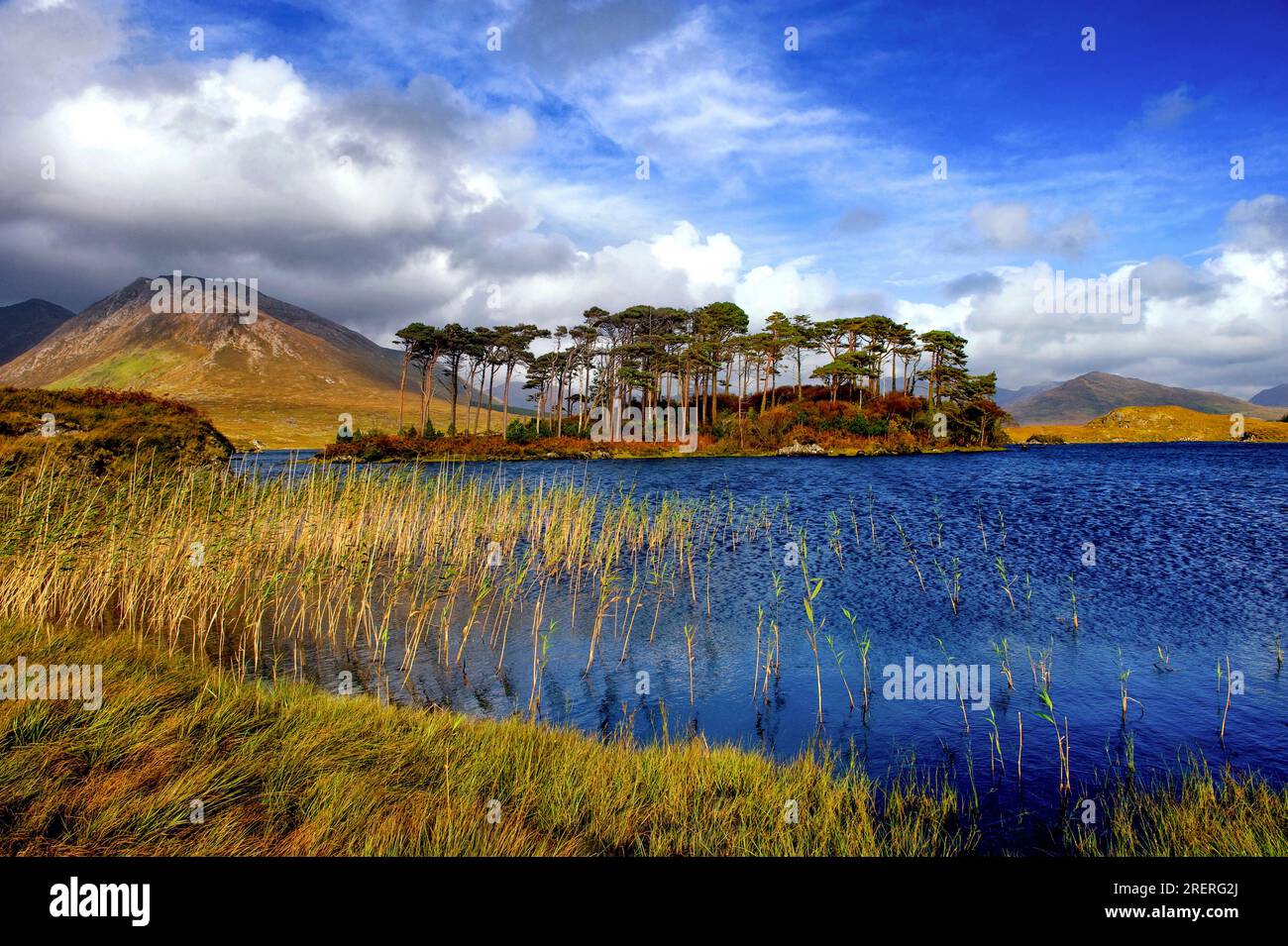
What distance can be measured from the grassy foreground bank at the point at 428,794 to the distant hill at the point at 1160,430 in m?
118

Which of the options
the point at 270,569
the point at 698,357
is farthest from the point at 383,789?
the point at 698,357

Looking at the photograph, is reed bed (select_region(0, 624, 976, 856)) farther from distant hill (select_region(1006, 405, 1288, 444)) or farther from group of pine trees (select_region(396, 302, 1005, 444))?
distant hill (select_region(1006, 405, 1288, 444))

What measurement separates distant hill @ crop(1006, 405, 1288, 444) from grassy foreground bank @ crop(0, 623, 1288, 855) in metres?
118

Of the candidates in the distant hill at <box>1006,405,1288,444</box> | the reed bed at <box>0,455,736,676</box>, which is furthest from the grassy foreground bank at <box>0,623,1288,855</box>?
the distant hill at <box>1006,405,1288,444</box>

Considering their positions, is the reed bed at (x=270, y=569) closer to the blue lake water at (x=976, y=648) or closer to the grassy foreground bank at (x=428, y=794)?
the blue lake water at (x=976, y=648)

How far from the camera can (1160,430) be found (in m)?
117

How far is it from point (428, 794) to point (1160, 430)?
146598 millimetres

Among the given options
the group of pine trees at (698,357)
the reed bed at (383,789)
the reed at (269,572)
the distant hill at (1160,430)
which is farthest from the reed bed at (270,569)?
the distant hill at (1160,430)

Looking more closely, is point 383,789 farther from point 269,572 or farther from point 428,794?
point 269,572

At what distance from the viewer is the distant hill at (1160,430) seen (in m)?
111
